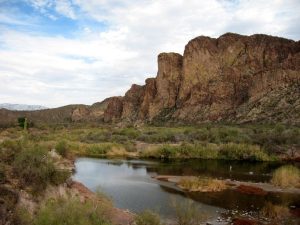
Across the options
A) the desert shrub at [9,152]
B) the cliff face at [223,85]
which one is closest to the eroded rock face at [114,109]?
the cliff face at [223,85]

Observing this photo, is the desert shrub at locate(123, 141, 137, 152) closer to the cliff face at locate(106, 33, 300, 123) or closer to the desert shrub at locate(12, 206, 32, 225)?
the cliff face at locate(106, 33, 300, 123)

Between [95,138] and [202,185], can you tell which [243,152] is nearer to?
[202,185]

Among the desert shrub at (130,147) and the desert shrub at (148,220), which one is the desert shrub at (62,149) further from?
the desert shrub at (148,220)

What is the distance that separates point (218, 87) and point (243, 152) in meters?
67.6

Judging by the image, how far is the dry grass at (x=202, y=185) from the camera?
3194 centimetres

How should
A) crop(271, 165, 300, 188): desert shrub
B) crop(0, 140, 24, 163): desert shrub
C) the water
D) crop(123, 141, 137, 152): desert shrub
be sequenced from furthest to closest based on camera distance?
crop(123, 141, 137, 152): desert shrub
crop(271, 165, 300, 188): desert shrub
the water
crop(0, 140, 24, 163): desert shrub

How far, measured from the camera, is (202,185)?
32.5 metres

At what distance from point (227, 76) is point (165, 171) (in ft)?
268

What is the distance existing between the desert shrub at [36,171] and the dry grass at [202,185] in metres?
11.0

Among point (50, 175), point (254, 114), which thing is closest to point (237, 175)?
point (50, 175)

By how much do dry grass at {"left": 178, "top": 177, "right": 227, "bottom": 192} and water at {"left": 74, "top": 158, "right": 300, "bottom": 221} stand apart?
88cm

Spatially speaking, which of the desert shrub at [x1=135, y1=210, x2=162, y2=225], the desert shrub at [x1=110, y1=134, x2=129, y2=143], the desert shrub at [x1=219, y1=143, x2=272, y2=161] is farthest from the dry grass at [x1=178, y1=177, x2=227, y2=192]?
the desert shrub at [x1=110, y1=134, x2=129, y2=143]

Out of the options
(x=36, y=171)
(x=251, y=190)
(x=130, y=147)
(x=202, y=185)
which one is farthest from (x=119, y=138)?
(x=36, y=171)

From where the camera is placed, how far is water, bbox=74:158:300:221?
26.3 m
